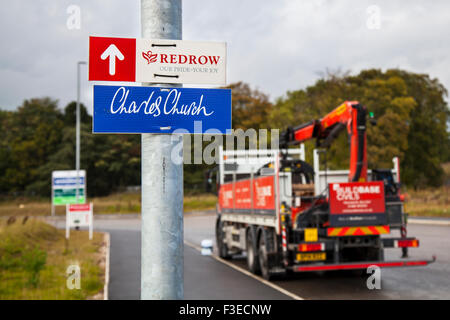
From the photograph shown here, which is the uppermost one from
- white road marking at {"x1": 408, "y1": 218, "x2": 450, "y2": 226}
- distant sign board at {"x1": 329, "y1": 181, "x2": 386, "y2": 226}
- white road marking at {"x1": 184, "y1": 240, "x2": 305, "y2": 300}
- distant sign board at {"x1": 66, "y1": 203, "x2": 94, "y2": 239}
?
distant sign board at {"x1": 329, "y1": 181, "x2": 386, "y2": 226}

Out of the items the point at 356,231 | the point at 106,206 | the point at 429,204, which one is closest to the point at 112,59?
the point at 356,231

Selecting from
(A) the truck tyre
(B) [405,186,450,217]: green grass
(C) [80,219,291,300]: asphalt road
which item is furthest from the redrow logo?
(B) [405,186,450,217]: green grass

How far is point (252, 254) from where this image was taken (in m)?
13.8

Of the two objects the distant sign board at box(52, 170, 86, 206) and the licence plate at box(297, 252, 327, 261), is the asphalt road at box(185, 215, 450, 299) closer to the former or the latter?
the licence plate at box(297, 252, 327, 261)

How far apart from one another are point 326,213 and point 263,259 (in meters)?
2.32

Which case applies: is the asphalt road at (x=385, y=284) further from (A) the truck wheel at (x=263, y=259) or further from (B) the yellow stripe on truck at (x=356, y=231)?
(B) the yellow stripe on truck at (x=356, y=231)

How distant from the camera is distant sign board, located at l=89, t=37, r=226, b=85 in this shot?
3115 millimetres

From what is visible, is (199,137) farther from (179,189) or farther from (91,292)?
(91,292)

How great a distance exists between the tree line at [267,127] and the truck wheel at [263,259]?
2953cm

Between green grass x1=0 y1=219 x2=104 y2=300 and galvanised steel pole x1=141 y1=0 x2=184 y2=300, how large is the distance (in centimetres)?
665

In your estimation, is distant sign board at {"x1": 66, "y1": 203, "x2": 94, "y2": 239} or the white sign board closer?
the white sign board

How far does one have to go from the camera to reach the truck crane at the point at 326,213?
11.1m
